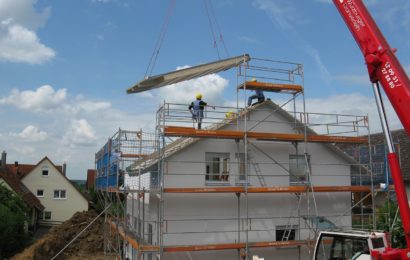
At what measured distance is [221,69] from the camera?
1545cm

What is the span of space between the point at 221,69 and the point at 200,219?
16.7ft

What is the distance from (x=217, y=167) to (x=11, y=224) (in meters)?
18.3

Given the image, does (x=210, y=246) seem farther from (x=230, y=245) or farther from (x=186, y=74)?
(x=186, y=74)

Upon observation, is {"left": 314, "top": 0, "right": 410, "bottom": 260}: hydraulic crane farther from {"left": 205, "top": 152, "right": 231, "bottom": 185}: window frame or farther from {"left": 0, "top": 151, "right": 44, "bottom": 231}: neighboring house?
{"left": 0, "top": 151, "right": 44, "bottom": 231}: neighboring house

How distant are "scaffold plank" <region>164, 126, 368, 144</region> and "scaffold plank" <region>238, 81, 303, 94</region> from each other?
1.71 m

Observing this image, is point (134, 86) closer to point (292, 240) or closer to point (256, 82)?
point (256, 82)

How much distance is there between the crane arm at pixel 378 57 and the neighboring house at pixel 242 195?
684 cm

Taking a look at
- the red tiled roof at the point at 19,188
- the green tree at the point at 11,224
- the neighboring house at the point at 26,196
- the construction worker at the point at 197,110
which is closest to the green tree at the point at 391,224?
the construction worker at the point at 197,110

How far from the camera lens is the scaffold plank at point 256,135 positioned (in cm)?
1462

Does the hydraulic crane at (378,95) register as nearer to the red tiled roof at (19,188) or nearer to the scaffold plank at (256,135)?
the scaffold plank at (256,135)

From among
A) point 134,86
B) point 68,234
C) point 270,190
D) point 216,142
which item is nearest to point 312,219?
point 270,190

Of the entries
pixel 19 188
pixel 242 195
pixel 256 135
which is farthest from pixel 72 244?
pixel 256 135

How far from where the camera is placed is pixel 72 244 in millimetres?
29469

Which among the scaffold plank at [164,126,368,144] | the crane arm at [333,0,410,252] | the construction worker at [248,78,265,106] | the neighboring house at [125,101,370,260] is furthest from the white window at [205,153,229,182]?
the crane arm at [333,0,410,252]
